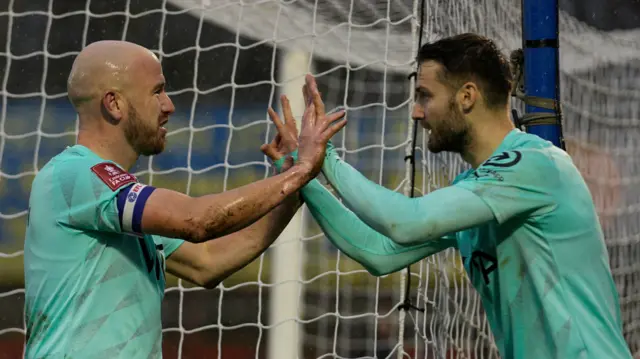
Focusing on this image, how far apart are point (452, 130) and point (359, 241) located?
486mm

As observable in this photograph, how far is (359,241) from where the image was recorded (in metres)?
3.14

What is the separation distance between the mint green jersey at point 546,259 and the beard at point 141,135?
861mm

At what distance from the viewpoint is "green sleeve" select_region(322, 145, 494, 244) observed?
2650 millimetres

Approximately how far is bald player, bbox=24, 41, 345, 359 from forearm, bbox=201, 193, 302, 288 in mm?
308

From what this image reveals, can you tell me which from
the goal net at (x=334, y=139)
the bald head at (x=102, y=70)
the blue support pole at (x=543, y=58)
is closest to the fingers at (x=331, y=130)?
the bald head at (x=102, y=70)

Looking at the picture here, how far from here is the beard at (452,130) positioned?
9.48 ft

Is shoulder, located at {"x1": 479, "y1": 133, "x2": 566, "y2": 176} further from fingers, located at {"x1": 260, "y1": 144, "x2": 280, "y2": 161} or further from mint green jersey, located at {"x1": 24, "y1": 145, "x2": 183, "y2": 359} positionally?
Answer: mint green jersey, located at {"x1": 24, "y1": 145, "x2": 183, "y2": 359}

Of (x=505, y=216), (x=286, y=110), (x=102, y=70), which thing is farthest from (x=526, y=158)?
(x=102, y=70)

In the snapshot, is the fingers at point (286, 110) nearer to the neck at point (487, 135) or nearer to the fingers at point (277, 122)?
the fingers at point (277, 122)

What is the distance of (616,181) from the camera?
17.5 ft

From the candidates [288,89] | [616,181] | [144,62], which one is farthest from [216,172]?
[144,62]

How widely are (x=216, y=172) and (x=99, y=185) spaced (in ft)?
21.7

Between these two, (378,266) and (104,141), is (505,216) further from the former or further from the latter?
(104,141)

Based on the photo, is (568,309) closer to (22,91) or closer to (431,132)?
(431,132)
